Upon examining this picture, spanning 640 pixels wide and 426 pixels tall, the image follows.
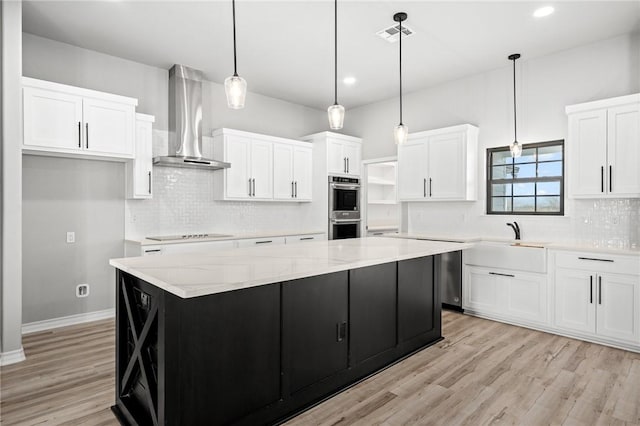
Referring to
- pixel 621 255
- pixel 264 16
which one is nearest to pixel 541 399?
pixel 621 255

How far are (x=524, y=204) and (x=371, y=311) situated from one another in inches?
116

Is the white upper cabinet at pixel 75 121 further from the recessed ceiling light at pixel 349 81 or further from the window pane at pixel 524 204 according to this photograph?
the window pane at pixel 524 204

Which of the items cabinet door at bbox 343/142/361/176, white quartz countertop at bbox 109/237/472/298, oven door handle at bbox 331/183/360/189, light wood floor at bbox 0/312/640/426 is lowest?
light wood floor at bbox 0/312/640/426

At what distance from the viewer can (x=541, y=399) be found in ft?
8.16

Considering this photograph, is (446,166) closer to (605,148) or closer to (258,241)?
(605,148)

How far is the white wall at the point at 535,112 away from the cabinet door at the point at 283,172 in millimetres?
1663

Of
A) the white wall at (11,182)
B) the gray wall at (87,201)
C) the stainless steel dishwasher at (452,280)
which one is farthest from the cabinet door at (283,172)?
the white wall at (11,182)

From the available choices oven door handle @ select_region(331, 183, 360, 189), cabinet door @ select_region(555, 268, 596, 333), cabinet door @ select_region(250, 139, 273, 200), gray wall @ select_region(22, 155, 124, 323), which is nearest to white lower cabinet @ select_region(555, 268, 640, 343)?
cabinet door @ select_region(555, 268, 596, 333)

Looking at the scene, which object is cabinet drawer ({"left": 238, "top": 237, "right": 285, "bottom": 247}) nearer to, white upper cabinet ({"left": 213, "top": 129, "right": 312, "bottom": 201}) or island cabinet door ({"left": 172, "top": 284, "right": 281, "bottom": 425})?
white upper cabinet ({"left": 213, "top": 129, "right": 312, "bottom": 201})

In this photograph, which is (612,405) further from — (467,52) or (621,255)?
(467,52)

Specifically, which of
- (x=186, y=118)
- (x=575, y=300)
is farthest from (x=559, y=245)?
(x=186, y=118)

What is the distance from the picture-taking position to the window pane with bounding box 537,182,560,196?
14.3 feet

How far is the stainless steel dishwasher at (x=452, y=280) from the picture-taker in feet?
15.0

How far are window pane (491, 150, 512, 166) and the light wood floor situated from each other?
2.24 metres
